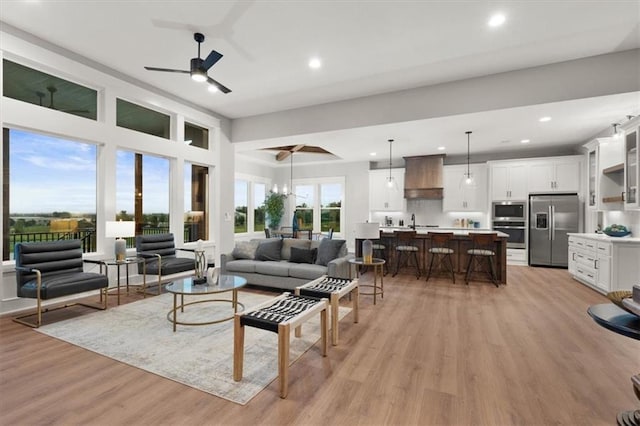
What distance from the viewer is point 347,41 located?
378 cm

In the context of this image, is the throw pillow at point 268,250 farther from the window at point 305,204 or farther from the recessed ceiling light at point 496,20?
the window at point 305,204

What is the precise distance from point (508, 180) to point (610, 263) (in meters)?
3.30

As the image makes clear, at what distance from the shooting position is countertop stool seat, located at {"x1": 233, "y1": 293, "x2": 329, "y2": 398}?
2.15 m

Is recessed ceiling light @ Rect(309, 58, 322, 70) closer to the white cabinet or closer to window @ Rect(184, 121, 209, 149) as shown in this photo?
window @ Rect(184, 121, 209, 149)

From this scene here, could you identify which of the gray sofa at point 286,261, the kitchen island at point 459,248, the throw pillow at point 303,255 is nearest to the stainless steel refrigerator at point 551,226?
the kitchen island at point 459,248

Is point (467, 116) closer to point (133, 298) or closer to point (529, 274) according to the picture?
point (529, 274)

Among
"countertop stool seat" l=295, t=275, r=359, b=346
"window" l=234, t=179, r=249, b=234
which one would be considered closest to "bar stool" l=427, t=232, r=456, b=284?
"countertop stool seat" l=295, t=275, r=359, b=346

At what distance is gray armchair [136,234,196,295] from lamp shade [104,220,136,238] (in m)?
0.52

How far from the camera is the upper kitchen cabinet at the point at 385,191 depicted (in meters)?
8.88

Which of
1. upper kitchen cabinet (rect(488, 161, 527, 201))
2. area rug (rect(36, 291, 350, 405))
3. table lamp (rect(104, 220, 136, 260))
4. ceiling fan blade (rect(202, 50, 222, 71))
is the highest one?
ceiling fan blade (rect(202, 50, 222, 71))

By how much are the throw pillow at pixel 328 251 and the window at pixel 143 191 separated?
10.3 feet

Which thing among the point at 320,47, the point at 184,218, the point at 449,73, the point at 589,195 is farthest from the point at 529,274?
the point at 184,218

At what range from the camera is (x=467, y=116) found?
16.0 ft

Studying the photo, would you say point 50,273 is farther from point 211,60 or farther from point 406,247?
point 406,247
